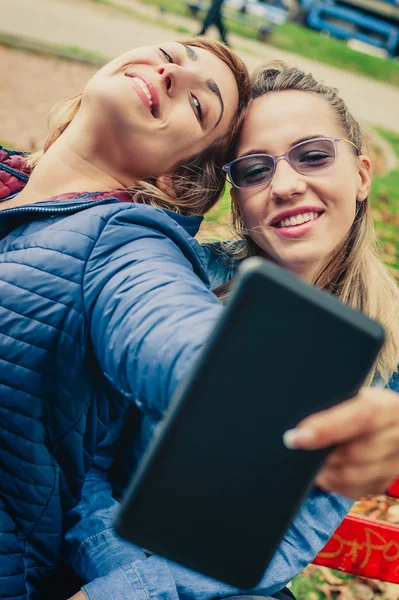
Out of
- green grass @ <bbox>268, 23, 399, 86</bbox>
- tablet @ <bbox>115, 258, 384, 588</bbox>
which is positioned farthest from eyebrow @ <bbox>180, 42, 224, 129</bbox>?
green grass @ <bbox>268, 23, 399, 86</bbox>

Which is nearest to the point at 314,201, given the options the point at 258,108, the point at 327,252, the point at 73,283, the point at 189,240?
the point at 327,252

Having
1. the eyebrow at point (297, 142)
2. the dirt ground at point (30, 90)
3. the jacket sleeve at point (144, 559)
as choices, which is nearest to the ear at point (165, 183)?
the eyebrow at point (297, 142)

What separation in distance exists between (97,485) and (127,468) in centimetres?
11

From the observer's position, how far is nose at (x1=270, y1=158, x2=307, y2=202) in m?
2.13

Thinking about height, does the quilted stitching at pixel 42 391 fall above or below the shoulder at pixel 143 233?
below

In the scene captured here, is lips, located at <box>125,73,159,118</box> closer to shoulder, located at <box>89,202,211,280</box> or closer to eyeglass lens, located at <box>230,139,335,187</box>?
eyeglass lens, located at <box>230,139,335,187</box>

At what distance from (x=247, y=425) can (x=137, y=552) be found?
113cm

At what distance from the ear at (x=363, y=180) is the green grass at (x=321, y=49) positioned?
624 inches

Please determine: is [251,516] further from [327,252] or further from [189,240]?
[327,252]

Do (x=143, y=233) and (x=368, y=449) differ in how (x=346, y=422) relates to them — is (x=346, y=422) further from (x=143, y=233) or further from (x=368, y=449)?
(x=143, y=233)

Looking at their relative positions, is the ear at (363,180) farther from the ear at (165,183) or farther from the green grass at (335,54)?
the green grass at (335,54)

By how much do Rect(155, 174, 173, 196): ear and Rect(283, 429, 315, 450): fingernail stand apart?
1484mm

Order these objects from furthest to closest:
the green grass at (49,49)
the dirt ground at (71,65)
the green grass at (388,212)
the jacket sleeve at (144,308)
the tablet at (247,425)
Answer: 1. the green grass at (49,49)
2. the dirt ground at (71,65)
3. the green grass at (388,212)
4. the jacket sleeve at (144,308)
5. the tablet at (247,425)

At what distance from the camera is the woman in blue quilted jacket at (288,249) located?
174cm
